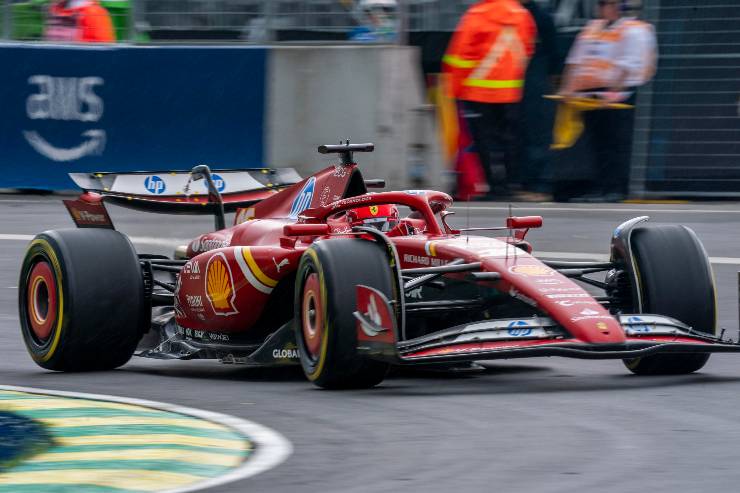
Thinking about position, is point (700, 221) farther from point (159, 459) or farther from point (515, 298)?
point (159, 459)

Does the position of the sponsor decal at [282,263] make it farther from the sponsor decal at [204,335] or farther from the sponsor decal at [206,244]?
the sponsor decal at [206,244]

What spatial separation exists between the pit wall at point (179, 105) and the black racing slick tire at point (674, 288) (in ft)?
32.2

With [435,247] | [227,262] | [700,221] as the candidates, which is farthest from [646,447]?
[700,221]

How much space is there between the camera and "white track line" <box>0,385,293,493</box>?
5.37 meters

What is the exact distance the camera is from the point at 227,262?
8.56 m

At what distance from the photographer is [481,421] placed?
650 cm

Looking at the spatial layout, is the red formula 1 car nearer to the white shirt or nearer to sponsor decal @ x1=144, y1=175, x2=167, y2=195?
sponsor decal @ x1=144, y1=175, x2=167, y2=195

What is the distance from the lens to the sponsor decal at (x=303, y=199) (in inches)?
357

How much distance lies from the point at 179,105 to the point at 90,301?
9.77 meters

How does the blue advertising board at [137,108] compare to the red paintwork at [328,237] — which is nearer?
the red paintwork at [328,237]

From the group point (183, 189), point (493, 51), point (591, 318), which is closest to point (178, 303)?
point (183, 189)

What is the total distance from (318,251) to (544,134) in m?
9.86

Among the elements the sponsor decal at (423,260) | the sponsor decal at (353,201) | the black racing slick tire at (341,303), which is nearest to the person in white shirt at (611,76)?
the sponsor decal at (353,201)

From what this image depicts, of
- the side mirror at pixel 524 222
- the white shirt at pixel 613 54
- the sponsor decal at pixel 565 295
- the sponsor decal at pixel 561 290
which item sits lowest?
the sponsor decal at pixel 565 295
